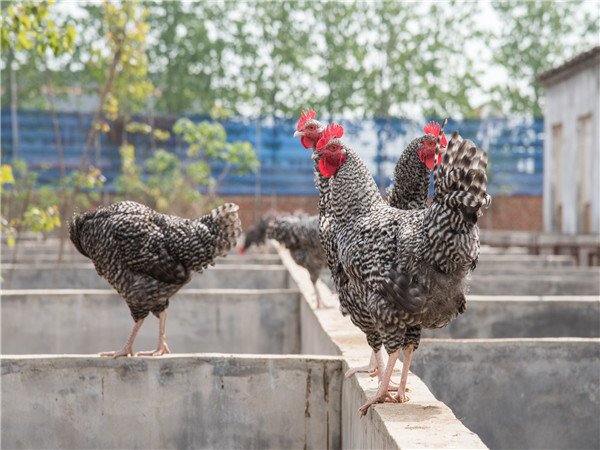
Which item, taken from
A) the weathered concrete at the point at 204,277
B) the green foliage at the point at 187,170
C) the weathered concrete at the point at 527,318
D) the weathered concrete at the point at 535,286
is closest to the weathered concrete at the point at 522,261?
the weathered concrete at the point at 535,286

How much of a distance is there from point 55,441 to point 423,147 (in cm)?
309

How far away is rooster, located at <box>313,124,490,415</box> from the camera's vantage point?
3.23 meters

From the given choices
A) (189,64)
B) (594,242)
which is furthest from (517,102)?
(594,242)

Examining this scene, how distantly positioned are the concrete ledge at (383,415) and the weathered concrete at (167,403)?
262 millimetres

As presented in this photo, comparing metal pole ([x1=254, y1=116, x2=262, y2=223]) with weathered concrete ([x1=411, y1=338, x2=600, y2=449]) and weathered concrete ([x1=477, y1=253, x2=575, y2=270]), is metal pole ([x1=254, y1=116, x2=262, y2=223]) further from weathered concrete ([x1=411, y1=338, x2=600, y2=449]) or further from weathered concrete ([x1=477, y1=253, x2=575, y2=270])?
weathered concrete ([x1=411, y1=338, x2=600, y2=449])

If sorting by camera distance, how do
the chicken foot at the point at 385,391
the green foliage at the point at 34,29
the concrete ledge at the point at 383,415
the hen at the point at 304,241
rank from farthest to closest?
1. the hen at the point at 304,241
2. the green foliage at the point at 34,29
3. the chicken foot at the point at 385,391
4. the concrete ledge at the point at 383,415

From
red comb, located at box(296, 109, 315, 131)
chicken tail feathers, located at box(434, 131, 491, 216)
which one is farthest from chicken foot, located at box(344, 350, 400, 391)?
red comb, located at box(296, 109, 315, 131)

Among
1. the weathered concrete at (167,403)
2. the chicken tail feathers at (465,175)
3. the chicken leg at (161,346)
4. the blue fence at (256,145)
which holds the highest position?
the blue fence at (256,145)

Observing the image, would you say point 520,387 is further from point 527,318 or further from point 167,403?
point 167,403

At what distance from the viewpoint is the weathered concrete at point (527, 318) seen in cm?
687

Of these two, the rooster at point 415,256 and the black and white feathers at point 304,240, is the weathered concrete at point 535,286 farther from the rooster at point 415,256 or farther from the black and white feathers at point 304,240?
the rooster at point 415,256

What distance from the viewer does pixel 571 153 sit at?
16359 millimetres

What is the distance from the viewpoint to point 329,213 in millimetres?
4461

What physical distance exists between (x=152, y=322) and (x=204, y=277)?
7.61 ft
